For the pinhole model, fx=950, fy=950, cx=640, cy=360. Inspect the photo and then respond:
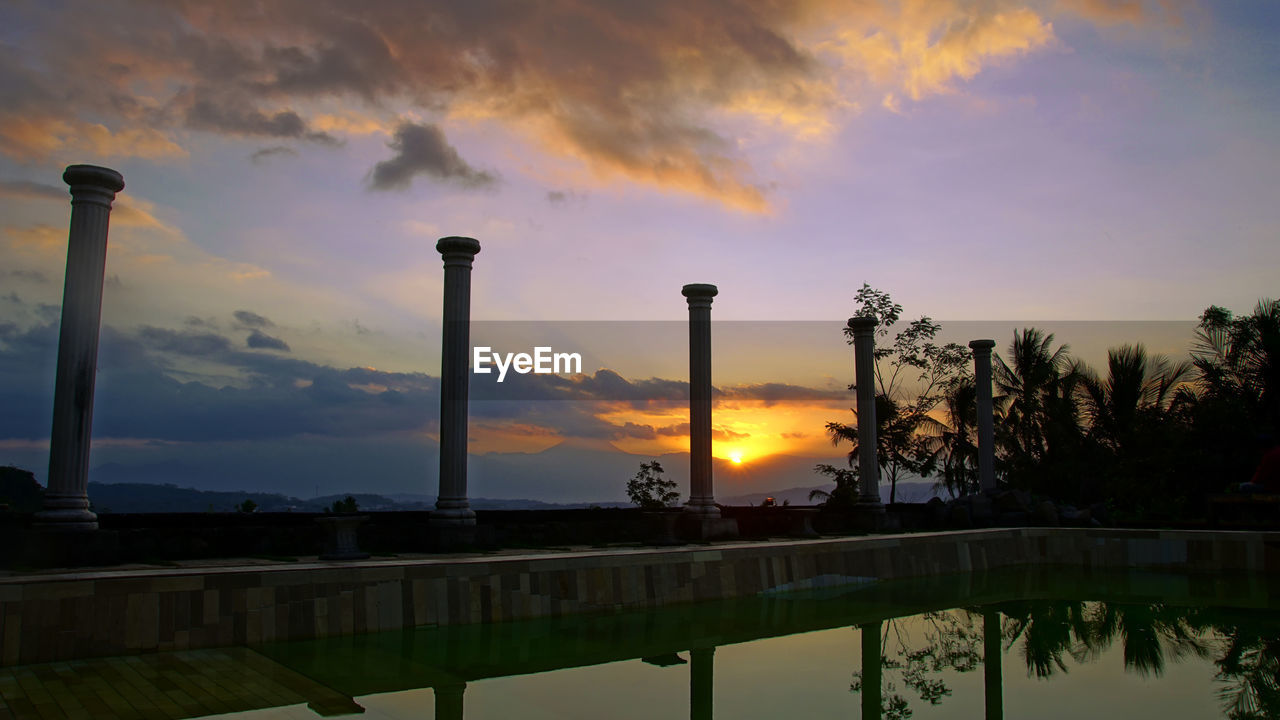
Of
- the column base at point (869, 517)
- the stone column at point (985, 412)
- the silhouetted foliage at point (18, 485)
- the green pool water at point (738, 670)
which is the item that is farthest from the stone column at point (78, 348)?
the stone column at point (985, 412)

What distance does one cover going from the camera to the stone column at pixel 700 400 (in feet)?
64.5

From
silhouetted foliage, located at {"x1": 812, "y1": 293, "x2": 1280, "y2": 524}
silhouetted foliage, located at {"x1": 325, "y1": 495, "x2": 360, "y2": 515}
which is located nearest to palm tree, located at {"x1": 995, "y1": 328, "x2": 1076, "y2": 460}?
silhouetted foliage, located at {"x1": 812, "y1": 293, "x2": 1280, "y2": 524}

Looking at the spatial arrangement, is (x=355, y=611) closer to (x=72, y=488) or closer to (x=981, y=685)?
(x=72, y=488)

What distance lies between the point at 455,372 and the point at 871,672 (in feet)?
33.2

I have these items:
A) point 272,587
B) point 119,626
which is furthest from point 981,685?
point 119,626

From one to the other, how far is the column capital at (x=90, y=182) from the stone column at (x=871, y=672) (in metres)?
11.7

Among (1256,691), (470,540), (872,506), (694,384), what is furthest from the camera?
(872,506)

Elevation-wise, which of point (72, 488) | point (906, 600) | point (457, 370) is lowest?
point (906, 600)

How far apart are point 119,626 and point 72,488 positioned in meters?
4.69

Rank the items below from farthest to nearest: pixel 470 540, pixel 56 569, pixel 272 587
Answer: pixel 470 540, pixel 56 569, pixel 272 587

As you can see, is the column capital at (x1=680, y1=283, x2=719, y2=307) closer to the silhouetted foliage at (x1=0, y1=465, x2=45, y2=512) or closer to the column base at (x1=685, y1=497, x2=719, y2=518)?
the column base at (x1=685, y1=497, x2=719, y2=518)

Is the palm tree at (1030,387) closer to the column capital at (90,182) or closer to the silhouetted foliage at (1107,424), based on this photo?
the silhouetted foliage at (1107,424)

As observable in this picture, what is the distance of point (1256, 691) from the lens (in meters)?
8.21

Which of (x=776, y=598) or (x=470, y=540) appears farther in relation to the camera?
(x=470, y=540)
